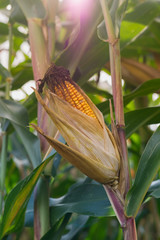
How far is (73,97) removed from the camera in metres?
0.48

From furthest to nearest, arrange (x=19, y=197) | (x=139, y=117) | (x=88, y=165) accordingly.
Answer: (x=139, y=117) < (x=19, y=197) < (x=88, y=165)

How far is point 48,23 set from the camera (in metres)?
0.69

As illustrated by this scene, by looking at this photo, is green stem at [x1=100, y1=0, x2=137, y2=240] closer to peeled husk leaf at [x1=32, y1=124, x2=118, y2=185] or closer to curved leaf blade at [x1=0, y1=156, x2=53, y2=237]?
peeled husk leaf at [x1=32, y1=124, x2=118, y2=185]

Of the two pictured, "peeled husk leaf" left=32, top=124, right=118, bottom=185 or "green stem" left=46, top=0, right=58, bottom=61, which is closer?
"peeled husk leaf" left=32, top=124, right=118, bottom=185

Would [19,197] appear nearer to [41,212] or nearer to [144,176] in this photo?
[41,212]

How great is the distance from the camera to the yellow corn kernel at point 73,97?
0.48 metres

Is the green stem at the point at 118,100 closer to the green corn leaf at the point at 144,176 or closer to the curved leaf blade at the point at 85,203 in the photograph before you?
the green corn leaf at the point at 144,176

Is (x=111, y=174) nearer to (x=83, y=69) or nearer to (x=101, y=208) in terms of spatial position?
(x=101, y=208)

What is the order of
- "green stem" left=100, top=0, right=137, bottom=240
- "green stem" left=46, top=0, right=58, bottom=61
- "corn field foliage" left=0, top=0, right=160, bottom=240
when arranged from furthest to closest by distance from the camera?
"green stem" left=46, top=0, right=58, bottom=61 → "corn field foliage" left=0, top=0, right=160, bottom=240 → "green stem" left=100, top=0, right=137, bottom=240

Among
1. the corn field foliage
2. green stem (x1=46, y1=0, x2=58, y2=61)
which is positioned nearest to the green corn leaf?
the corn field foliage

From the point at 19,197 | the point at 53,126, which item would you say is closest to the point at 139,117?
the point at 53,126

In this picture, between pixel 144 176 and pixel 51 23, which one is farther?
pixel 51 23

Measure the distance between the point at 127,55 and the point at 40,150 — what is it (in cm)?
58

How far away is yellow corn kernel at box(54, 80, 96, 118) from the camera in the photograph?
0.48 m
